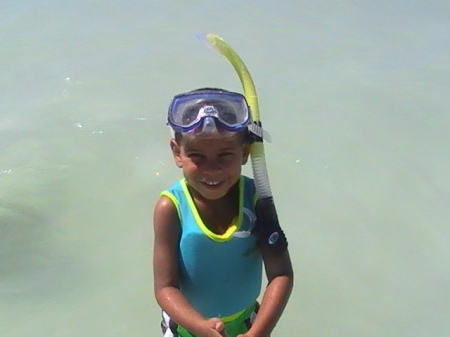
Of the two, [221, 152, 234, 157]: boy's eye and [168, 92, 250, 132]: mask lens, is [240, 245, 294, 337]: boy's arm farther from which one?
[168, 92, 250, 132]: mask lens

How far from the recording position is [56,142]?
463 cm

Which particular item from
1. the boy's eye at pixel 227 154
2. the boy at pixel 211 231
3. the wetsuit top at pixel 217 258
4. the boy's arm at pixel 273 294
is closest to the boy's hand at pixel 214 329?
the boy at pixel 211 231

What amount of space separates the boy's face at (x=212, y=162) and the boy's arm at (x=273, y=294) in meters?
0.27

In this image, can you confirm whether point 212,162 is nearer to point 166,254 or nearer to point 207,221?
point 207,221

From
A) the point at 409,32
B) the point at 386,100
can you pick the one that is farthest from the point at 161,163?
the point at 409,32

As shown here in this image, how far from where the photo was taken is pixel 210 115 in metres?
1.96

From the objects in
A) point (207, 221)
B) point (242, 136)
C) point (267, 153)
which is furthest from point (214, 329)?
point (267, 153)

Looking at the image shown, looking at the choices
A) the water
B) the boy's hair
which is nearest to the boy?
the boy's hair

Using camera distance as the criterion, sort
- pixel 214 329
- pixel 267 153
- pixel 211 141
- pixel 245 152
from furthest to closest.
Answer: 1. pixel 267 153
2. pixel 245 152
3. pixel 211 141
4. pixel 214 329

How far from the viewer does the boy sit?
6.56 feet

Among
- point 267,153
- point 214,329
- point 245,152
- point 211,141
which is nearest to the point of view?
point 214,329

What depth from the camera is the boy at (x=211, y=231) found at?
200 cm

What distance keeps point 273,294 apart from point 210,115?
1.99ft

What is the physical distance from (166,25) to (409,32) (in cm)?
243
